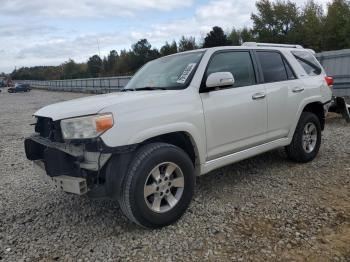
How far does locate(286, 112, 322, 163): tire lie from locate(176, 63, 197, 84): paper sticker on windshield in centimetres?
213

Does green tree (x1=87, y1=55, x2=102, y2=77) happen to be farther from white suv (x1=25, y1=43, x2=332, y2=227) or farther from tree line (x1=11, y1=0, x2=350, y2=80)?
white suv (x1=25, y1=43, x2=332, y2=227)

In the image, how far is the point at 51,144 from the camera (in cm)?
383

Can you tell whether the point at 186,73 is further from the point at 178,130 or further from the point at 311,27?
the point at 311,27

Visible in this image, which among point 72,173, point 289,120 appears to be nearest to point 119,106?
point 72,173

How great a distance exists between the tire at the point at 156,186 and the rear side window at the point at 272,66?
1.96 meters

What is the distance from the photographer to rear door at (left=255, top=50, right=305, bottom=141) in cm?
504

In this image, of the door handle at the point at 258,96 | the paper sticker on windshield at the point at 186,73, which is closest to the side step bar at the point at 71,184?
the paper sticker on windshield at the point at 186,73

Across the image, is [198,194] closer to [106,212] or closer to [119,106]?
[106,212]

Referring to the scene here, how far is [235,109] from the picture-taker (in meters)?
4.46

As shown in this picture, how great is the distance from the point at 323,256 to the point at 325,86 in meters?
3.50

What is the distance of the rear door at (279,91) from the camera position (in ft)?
16.5

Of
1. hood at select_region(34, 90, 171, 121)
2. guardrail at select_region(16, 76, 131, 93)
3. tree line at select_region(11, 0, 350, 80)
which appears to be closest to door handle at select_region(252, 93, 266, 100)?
hood at select_region(34, 90, 171, 121)

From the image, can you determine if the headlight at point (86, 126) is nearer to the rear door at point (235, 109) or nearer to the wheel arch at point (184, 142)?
the wheel arch at point (184, 142)

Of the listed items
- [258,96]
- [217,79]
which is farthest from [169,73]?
[258,96]
